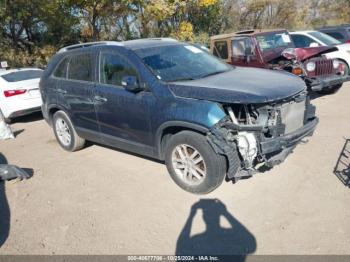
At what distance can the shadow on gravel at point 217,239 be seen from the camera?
10.5 feet

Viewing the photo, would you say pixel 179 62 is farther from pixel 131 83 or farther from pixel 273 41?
pixel 273 41

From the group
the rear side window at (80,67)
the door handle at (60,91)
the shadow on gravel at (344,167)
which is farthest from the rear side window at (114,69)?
the shadow on gravel at (344,167)

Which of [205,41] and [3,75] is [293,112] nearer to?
[3,75]

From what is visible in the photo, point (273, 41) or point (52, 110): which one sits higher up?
point (273, 41)

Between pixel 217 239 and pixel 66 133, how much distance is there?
3.84 m

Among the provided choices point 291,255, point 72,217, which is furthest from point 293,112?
point 72,217

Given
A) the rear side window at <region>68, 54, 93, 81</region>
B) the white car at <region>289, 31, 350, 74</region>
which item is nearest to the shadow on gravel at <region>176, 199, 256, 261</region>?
the rear side window at <region>68, 54, 93, 81</region>

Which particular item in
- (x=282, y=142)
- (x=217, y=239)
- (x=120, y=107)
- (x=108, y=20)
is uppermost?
(x=108, y=20)

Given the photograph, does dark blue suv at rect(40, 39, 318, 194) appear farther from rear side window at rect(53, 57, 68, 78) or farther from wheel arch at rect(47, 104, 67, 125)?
wheel arch at rect(47, 104, 67, 125)

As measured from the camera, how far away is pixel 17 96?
821 centimetres

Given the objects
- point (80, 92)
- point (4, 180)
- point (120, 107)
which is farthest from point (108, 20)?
point (120, 107)

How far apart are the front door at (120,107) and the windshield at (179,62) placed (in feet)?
0.88

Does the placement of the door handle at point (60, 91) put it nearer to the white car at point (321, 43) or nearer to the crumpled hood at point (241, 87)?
the crumpled hood at point (241, 87)

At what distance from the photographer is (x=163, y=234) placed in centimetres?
353
